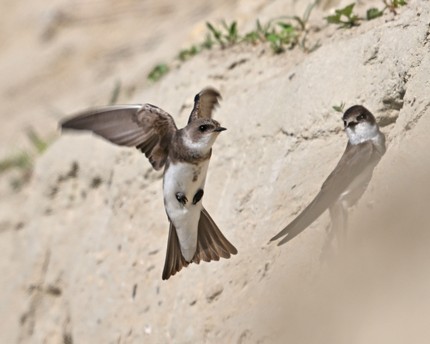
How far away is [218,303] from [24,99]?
5178 millimetres

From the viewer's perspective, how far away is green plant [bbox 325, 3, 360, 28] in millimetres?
6312

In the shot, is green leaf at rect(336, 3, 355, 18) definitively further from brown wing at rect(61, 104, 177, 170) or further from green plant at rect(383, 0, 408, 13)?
brown wing at rect(61, 104, 177, 170)

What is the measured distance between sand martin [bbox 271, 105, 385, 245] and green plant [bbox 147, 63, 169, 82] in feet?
7.59

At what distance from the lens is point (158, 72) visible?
7.61m

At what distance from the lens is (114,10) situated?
419 inches

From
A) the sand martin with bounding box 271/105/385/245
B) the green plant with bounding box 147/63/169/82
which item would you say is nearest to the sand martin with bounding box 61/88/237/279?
the sand martin with bounding box 271/105/385/245

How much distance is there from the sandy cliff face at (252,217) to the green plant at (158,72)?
0.48 ft

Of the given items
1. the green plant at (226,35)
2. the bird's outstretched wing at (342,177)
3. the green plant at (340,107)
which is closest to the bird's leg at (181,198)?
the bird's outstretched wing at (342,177)

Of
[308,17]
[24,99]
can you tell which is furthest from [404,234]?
[24,99]

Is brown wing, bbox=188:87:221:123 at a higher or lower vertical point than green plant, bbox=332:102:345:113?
higher

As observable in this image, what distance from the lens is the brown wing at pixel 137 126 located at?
19.6 feet

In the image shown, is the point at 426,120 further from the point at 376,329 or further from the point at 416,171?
the point at 376,329

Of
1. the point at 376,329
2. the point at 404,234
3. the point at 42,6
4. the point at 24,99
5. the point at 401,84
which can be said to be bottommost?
the point at 376,329

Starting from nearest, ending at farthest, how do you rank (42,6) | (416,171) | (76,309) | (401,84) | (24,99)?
(416,171), (401,84), (76,309), (24,99), (42,6)
